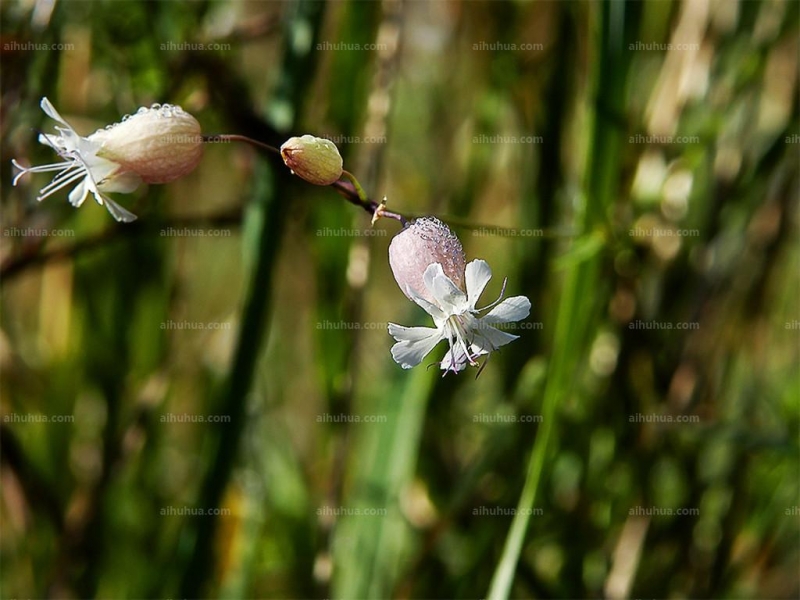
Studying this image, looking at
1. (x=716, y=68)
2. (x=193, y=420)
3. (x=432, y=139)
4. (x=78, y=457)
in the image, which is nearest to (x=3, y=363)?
(x=78, y=457)

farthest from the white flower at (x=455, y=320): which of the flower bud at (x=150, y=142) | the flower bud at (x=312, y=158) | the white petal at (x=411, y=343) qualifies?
the flower bud at (x=150, y=142)

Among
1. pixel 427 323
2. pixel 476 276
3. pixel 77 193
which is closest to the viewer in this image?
pixel 476 276

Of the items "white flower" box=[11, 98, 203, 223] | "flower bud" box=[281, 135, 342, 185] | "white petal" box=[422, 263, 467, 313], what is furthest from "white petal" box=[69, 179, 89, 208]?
"white petal" box=[422, 263, 467, 313]

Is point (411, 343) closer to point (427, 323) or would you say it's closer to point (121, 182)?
point (121, 182)

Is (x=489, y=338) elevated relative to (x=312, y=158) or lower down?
lower down

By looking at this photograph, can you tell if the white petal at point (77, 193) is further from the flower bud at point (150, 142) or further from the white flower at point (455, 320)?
the white flower at point (455, 320)

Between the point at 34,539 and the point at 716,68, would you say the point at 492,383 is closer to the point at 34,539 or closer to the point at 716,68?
the point at 716,68

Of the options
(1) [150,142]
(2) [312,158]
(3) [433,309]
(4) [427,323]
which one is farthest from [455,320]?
(4) [427,323]
